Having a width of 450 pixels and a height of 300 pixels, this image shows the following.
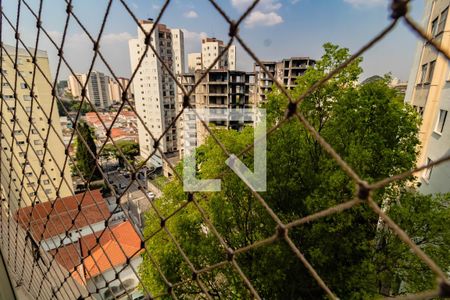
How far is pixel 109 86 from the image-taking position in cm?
2964

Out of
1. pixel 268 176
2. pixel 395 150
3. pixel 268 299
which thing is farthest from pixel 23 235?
pixel 395 150

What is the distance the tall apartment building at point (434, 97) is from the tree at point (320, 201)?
554 mm

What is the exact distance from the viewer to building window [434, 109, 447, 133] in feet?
9.13

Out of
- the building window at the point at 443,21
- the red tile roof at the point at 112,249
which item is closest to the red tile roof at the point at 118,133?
the red tile roof at the point at 112,249

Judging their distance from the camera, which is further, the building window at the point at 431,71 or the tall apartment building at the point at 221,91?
the tall apartment building at the point at 221,91

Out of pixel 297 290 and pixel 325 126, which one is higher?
pixel 325 126

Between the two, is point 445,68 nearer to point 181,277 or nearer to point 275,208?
point 275,208

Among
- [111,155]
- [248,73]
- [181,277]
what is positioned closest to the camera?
[181,277]

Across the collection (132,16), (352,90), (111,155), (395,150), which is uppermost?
(132,16)

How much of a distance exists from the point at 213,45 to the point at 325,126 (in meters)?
15.7

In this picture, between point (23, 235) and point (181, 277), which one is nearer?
point (23, 235)

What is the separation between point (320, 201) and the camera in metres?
2.08

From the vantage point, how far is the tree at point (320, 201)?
83.7 inches

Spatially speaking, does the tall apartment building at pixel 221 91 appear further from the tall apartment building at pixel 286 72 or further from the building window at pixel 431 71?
the building window at pixel 431 71
